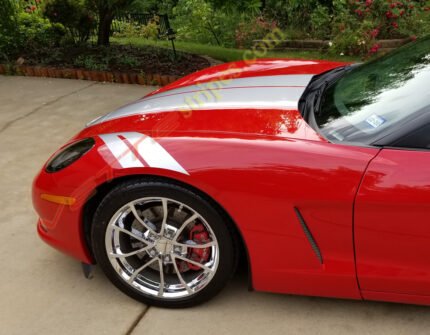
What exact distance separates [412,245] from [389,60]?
46.7 inches

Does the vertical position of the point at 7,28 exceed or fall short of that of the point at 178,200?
it falls short

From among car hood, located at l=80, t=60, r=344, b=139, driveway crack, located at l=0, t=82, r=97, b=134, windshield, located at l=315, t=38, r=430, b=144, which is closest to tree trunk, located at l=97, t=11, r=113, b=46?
driveway crack, located at l=0, t=82, r=97, b=134

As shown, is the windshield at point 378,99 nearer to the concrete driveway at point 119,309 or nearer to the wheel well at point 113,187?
the wheel well at point 113,187

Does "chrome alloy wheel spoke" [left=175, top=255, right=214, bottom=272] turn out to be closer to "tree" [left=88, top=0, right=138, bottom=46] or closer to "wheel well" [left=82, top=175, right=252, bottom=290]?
"wheel well" [left=82, top=175, right=252, bottom=290]

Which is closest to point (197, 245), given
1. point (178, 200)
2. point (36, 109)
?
point (178, 200)

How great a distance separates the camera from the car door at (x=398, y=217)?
192 centimetres

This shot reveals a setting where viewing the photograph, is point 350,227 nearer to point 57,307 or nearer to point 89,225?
point 89,225

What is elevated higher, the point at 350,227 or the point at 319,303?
the point at 350,227

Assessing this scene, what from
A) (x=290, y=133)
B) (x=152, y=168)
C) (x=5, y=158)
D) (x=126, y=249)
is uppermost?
(x=290, y=133)

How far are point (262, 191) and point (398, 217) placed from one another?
1.78 ft

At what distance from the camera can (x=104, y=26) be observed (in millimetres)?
7059

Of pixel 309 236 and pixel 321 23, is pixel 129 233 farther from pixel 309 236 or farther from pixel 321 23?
pixel 321 23

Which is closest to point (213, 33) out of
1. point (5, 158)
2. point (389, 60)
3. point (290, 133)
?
point (5, 158)

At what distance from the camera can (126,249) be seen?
2482 mm
